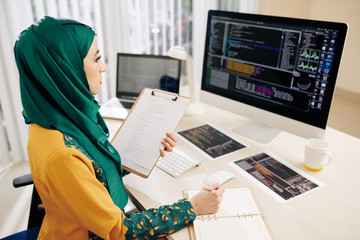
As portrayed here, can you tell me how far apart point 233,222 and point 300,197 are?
0.28 metres

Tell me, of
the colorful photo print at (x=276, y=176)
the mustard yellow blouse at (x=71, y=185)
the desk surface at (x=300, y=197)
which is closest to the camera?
the mustard yellow blouse at (x=71, y=185)

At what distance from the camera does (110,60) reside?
→ 8.73ft

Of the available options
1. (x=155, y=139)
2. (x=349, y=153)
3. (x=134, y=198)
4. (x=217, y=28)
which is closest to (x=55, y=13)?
(x=217, y=28)

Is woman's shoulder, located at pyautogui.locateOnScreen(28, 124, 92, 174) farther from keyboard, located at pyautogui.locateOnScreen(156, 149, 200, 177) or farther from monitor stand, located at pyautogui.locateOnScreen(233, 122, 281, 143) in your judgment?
monitor stand, located at pyautogui.locateOnScreen(233, 122, 281, 143)

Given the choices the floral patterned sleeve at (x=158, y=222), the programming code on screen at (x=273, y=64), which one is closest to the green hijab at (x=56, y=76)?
the floral patterned sleeve at (x=158, y=222)

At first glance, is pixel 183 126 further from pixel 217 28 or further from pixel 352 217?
pixel 352 217

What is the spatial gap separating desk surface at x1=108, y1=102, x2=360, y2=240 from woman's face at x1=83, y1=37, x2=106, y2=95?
0.38 metres

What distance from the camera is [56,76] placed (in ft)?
3.04

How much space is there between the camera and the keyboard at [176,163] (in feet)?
4.03

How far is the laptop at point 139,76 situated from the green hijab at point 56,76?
0.74 m

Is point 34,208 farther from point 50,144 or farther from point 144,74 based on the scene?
point 144,74

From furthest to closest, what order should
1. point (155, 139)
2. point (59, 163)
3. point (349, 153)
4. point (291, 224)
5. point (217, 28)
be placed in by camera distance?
1. point (217, 28)
2. point (349, 153)
3. point (155, 139)
4. point (291, 224)
5. point (59, 163)

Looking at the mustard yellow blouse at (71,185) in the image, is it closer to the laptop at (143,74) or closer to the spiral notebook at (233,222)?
the spiral notebook at (233,222)

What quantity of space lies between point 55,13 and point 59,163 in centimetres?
174
